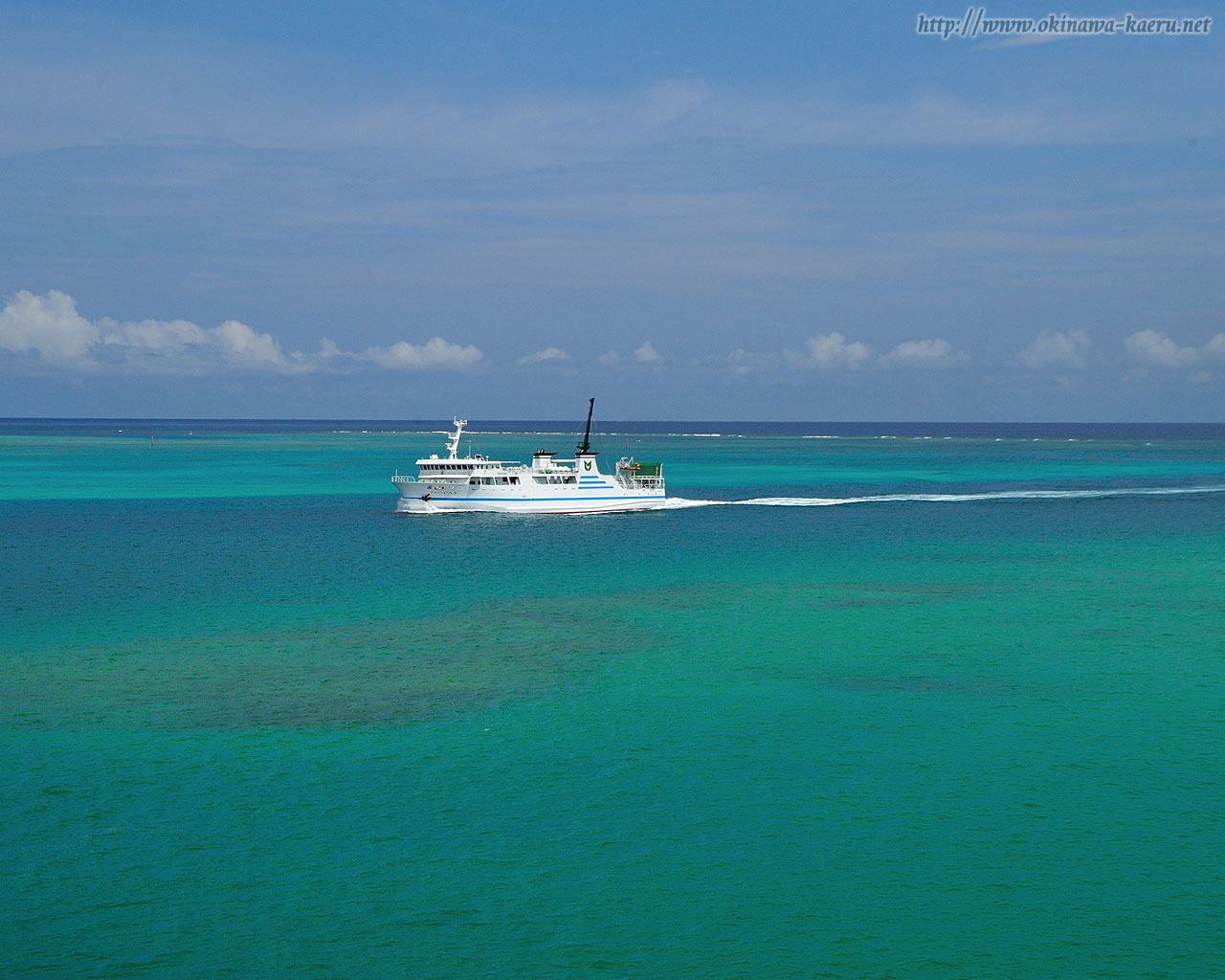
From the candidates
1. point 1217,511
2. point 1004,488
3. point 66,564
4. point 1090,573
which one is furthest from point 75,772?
point 1004,488

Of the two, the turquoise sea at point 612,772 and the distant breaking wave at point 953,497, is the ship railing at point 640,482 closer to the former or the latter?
the distant breaking wave at point 953,497

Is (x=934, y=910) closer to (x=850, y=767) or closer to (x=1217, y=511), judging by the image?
(x=850, y=767)

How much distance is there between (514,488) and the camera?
92438mm

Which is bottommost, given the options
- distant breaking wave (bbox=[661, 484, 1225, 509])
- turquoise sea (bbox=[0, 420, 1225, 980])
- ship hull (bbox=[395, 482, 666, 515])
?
turquoise sea (bbox=[0, 420, 1225, 980])

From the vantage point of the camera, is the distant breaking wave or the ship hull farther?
the distant breaking wave

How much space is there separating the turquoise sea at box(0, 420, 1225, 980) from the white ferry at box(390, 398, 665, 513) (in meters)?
32.0

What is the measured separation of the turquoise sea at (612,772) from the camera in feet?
63.6

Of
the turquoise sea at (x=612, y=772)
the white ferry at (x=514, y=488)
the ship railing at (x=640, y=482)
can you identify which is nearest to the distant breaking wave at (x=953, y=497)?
the ship railing at (x=640, y=482)

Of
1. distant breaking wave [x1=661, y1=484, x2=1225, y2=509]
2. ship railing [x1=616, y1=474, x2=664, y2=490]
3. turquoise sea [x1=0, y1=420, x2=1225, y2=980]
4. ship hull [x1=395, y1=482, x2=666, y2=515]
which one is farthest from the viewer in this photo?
distant breaking wave [x1=661, y1=484, x2=1225, y2=509]

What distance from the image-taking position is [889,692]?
34156mm

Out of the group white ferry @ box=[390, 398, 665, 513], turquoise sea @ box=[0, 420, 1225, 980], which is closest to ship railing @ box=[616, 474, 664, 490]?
white ferry @ box=[390, 398, 665, 513]

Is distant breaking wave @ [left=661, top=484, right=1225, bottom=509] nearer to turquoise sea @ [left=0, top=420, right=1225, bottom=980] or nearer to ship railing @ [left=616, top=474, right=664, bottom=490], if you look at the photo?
ship railing @ [left=616, top=474, right=664, bottom=490]

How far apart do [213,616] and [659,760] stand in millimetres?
25367

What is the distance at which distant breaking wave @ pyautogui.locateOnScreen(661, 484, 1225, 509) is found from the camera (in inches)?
4117
